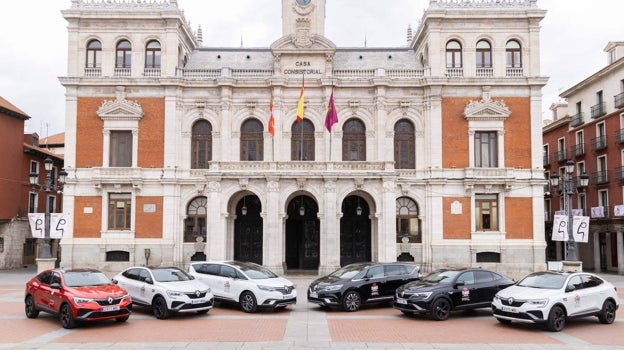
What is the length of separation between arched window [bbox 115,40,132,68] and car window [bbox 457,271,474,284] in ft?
94.2

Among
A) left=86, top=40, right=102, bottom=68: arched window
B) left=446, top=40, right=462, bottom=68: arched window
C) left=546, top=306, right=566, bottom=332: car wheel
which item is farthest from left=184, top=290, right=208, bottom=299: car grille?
left=446, top=40, right=462, bottom=68: arched window

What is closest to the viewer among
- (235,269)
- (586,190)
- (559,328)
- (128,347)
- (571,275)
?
(128,347)

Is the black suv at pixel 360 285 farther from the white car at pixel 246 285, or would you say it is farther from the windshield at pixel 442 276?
the windshield at pixel 442 276

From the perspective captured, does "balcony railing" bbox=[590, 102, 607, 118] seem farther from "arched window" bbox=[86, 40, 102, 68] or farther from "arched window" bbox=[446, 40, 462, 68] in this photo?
"arched window" bbox=[86, 40, 102, 68]

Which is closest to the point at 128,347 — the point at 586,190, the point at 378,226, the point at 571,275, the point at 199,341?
the point at 199,341

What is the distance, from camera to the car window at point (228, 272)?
816 inches

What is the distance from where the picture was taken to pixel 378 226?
35312mm

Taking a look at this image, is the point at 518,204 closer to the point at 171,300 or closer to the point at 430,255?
the point at 430,255

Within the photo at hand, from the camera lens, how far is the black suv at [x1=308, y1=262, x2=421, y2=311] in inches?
792

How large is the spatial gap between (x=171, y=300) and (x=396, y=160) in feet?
76.9

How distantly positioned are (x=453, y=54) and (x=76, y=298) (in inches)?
1203

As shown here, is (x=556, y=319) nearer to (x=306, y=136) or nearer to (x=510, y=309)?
(x=510, y=309)

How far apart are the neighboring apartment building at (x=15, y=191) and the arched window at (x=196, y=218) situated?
12.1 metres

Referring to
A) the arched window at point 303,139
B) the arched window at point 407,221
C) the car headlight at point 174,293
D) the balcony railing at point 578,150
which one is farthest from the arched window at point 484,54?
the car headlight at point 174,293
